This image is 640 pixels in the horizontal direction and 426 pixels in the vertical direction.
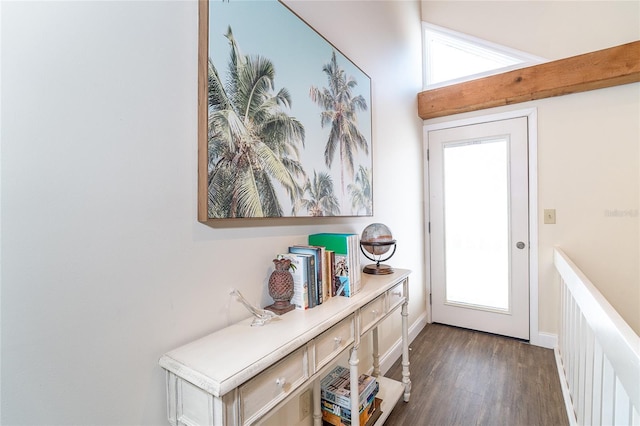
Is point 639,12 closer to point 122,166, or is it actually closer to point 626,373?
point 626,373

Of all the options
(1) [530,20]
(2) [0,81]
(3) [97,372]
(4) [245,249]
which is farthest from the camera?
(1) [530,20]

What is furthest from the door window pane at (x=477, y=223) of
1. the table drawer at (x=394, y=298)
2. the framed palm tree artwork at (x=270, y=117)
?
the framed palm tree artwork at (x=270, y=117)

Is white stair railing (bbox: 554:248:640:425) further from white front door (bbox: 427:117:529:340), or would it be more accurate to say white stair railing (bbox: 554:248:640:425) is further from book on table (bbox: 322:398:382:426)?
book on table (bbox: 322:398:382:426)

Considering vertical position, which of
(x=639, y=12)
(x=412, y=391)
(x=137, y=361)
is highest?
(x=639, y=12)

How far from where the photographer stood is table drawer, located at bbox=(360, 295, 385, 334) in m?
1.34

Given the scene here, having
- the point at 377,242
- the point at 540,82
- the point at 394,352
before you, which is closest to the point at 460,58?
the point at 540,82

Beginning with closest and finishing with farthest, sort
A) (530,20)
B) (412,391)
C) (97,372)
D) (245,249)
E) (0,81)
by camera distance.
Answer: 1. (0,81)
2. (97,372)
3. (245,249)
4. (412,391)
5. (530,20)

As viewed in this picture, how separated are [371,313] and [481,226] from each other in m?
1.97

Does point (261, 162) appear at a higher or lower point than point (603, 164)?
lower

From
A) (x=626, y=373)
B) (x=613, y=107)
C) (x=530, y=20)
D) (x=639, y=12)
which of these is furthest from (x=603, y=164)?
(x=626, y=373)

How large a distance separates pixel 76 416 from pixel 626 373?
4.64 ft

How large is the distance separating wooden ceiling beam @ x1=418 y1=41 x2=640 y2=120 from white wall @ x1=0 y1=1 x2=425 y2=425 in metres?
2.56

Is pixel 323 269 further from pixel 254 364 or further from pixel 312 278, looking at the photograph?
pixel 254 364

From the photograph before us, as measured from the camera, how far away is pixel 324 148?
150 cm
